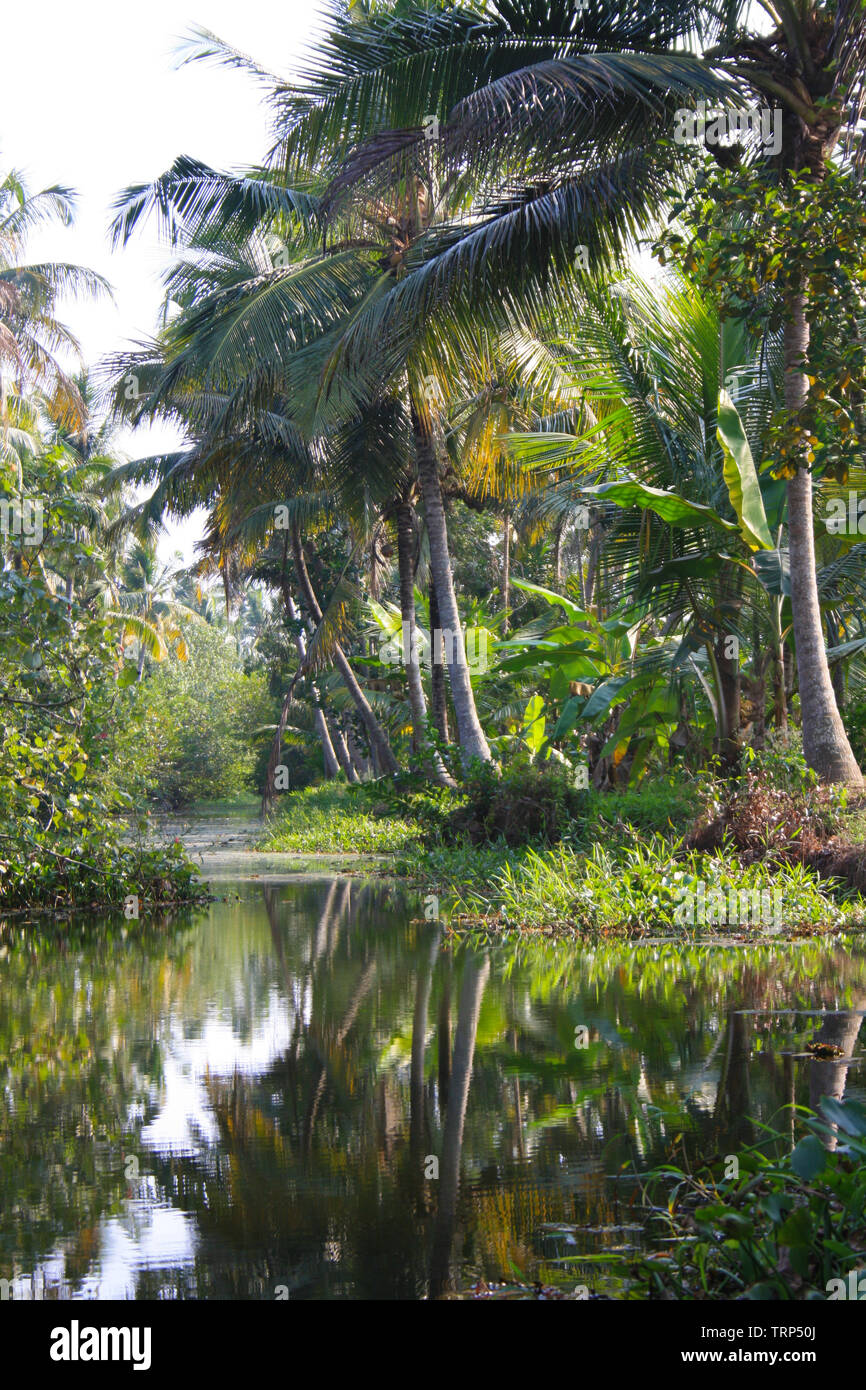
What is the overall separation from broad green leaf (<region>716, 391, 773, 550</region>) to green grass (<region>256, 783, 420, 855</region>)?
943 centimetres

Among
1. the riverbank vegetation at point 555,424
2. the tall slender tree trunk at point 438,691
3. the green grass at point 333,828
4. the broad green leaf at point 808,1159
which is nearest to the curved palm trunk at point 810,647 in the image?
the riverbank vegetation at point 555,424

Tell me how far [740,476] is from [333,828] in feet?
53.5

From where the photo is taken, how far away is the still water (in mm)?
3979

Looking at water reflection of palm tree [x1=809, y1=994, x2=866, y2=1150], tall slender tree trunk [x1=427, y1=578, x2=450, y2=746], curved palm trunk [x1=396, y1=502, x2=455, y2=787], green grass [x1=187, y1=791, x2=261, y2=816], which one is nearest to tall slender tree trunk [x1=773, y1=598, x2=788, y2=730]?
water reflection of palm tree [x1=809, y1=994, x2=866, y2=1150]

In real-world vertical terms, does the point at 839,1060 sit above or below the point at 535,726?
below

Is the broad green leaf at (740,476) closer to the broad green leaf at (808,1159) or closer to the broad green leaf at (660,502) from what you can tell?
the broad green leaf at (660,502)

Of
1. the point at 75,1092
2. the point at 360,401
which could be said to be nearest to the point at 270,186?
the point at 360,401

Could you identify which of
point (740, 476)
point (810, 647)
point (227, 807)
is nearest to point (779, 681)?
point (810, 647)

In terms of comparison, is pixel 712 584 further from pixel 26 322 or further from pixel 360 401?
pixel 26 322

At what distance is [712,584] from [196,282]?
41.3ft

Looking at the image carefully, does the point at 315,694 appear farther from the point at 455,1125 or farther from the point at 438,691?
the point at 455,1125

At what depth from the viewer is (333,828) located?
2608 centimetres

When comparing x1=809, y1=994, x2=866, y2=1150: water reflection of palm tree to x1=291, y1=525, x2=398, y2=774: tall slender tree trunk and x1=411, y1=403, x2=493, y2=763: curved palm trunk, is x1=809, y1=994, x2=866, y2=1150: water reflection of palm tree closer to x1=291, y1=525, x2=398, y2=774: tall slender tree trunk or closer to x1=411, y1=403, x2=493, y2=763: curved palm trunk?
x1=411, y1=403, x2=493, y2=763: curved palm trunk
